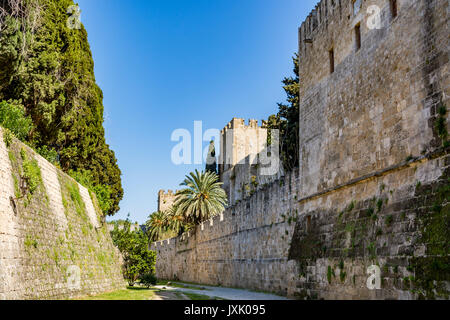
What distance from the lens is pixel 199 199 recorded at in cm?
3038

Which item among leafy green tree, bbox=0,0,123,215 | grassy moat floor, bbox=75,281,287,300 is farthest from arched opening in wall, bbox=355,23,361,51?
leafy green tree, bbox=0,0,123,215

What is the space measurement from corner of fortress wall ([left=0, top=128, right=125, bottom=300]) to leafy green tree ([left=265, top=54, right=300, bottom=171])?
1214 cm

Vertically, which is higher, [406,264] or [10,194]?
[10,194]

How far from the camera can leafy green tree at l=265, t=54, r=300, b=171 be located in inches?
960

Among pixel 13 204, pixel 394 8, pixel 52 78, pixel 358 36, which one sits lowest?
pixel 13 204

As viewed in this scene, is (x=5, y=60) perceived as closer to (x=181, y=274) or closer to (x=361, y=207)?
(x=361, y=207)

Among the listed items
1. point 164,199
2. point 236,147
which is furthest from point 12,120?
point 164,199

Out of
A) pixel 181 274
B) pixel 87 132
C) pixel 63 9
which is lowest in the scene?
pixel 181 274

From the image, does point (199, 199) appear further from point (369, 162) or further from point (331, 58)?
point (369, 162)

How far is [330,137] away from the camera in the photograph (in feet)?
39.4

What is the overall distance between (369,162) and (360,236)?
1656mm

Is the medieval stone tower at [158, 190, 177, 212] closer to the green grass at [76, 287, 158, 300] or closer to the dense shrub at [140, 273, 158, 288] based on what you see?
the dense shrub at [140, 273, 158, 288]

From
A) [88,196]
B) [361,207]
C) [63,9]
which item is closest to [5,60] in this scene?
[63,9]
